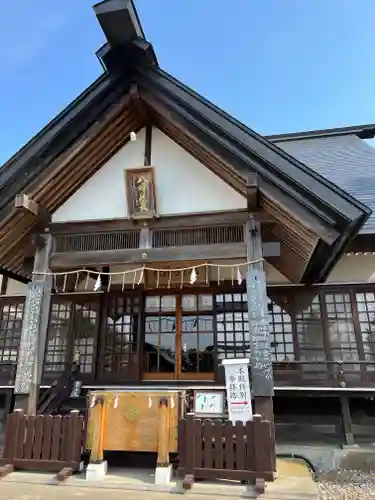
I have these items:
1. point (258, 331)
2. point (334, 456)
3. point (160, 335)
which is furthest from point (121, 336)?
point (334, 456)

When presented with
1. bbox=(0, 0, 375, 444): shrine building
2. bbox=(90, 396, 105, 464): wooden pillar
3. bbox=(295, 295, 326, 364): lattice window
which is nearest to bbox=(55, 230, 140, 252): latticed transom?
bbox=(0, 0, 375, 444): shrine building

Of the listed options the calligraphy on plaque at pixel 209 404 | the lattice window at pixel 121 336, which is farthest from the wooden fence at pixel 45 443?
the lattice window at pixel 121 336

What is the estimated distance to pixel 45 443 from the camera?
5.32m

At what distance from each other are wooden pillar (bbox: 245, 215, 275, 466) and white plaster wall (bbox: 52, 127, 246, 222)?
31.1 inches

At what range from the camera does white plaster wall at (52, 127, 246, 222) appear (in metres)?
6.72

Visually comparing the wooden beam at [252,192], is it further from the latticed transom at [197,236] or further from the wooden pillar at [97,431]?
the wooden pillar at [97,431]

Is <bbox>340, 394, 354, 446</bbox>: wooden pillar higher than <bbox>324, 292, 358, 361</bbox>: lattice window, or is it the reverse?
<bbox>324, 292, 358, 361</bbox>: lattice window

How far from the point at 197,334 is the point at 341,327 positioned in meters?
3.01

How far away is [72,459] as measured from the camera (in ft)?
17.1

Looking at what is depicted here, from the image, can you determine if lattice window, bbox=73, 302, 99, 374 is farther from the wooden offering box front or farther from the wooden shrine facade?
the wooden offering box front

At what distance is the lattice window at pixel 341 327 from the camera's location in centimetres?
771

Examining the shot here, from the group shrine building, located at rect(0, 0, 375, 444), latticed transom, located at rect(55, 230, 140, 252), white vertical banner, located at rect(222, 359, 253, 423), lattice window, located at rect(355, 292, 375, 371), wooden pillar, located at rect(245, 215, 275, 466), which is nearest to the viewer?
wooden pillar, located at rect(245, 215, 275, 466)

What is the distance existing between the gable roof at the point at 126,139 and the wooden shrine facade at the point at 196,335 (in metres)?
1.20

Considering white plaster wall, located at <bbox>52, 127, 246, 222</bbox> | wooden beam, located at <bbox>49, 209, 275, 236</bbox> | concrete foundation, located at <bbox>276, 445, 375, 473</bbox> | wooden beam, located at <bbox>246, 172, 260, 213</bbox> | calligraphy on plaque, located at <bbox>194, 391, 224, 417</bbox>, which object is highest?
white plaster wall, located at <bbox>52, 127, 246, 222</bbox>
